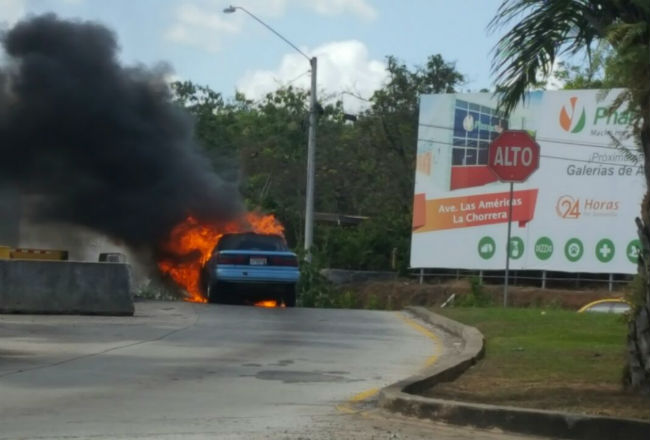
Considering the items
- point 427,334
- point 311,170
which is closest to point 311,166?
point 311,170

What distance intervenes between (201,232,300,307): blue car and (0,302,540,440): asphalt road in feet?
11.1

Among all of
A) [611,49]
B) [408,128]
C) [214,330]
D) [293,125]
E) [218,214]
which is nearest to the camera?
[611,49]

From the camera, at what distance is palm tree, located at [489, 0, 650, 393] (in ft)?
33.1

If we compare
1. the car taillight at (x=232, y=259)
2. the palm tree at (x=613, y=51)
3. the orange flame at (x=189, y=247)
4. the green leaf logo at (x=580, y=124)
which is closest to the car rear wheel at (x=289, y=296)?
the car taillight at (x=232, y=259)

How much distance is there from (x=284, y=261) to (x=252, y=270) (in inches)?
27.8

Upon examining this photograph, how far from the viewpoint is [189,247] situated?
99.6 ft

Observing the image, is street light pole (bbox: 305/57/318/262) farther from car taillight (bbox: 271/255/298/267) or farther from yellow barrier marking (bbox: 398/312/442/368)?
yellow barrier marking (bbox: 398/312/442/368)

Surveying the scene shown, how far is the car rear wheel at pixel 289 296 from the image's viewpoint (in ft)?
82.9

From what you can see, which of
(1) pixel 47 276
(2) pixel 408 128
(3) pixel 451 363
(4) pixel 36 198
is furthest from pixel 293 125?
(3) pixel 451 363

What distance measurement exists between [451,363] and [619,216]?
2740cm

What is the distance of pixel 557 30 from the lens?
1165 cm

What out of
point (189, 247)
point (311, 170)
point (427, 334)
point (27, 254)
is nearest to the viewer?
point (427, 334)

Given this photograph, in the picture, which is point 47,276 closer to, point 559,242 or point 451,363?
point 451,363

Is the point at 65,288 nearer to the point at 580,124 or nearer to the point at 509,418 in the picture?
the point at 509,418
